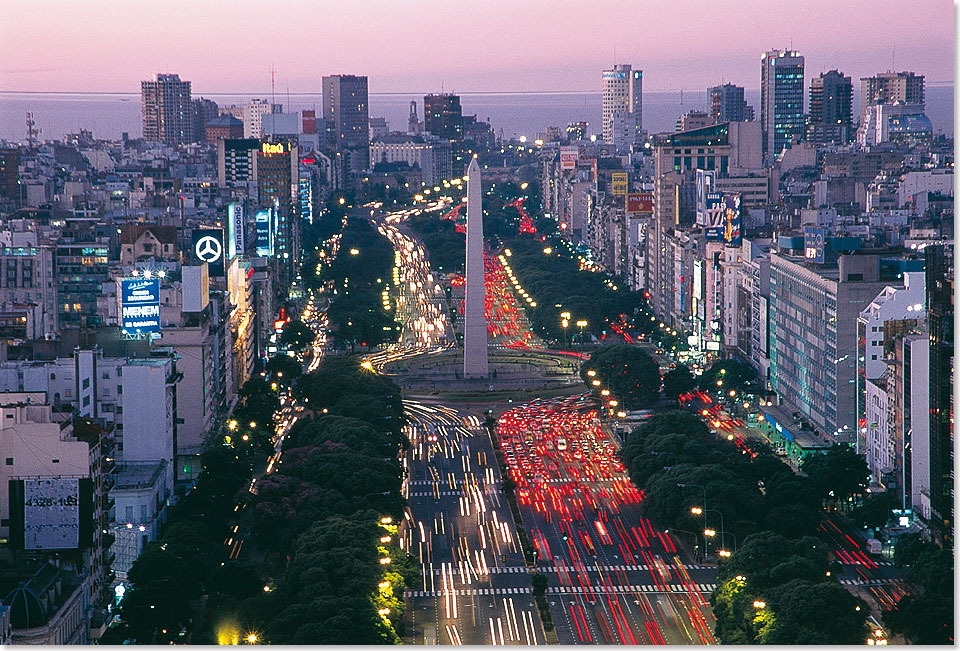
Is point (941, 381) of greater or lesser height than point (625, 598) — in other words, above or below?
above

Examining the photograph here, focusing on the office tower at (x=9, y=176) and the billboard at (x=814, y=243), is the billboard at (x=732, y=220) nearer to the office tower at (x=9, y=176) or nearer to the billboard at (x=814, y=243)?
the billboard at (x=814, y=243)

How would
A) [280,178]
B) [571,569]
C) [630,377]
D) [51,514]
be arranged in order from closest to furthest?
[51,514] < [571,569] < [630,377] < [280,178]

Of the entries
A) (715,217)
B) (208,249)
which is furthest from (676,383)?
(208,249)

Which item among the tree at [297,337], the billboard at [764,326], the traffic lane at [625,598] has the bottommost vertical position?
the traffic lane at [625,598]

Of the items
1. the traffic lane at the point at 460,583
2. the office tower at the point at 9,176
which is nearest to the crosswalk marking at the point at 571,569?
the traffic lane at the point at 460,583

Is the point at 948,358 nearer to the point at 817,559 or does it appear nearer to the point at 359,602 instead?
the point at 817,559

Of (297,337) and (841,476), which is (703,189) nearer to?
(297,337)

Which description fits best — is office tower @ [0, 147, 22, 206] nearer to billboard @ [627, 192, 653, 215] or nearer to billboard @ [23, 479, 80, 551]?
billboard @ [627, 192, 653, 215]

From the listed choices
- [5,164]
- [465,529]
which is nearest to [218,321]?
[465,529]
